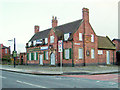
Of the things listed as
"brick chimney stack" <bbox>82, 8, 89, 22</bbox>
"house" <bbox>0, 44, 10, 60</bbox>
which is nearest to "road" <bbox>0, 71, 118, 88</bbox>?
"brick chimney stack" <bbox>82, 8, 89, 22</bbox>

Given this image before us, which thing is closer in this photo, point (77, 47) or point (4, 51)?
point (77, 47)

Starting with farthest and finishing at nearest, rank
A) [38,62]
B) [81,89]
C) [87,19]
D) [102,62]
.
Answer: [38,62]
[102,62]
[87,19]
[81,89]

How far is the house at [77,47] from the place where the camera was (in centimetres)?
3059

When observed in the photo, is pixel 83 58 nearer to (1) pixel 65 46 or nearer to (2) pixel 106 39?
(1) pixel 65 46

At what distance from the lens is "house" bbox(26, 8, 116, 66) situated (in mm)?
30594

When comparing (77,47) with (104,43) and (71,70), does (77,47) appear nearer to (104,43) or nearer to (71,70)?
(71,70)

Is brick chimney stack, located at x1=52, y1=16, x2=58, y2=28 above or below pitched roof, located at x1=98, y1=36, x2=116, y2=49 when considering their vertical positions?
above

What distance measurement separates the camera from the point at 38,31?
1881 inches

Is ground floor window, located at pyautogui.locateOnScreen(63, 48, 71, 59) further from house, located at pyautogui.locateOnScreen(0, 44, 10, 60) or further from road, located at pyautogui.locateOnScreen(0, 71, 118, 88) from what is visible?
house, located at pyautogui.locateOnScreen(0, 44, 10, 60)

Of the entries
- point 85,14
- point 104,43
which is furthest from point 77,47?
point 104,43

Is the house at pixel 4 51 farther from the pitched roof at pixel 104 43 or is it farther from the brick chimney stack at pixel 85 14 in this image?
→ the brick chimney stack at pixel 85 14


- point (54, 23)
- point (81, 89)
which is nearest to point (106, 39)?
point (54, 23)

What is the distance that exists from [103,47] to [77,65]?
958 centimetres

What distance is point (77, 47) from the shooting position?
3070 cm
